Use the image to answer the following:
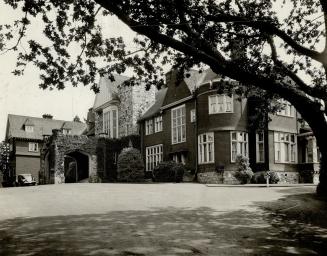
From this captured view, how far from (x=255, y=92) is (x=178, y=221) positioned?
457 inches

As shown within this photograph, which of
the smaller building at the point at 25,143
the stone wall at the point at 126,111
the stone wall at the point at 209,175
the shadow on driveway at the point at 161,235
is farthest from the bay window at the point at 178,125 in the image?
the smaller building at the point at 25,143

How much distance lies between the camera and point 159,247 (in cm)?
846

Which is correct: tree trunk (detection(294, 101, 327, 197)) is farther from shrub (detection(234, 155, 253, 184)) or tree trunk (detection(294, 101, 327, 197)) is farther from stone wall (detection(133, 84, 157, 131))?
stone wall (detection(133, 84, 157, 131))

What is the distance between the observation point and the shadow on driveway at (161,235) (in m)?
8.32

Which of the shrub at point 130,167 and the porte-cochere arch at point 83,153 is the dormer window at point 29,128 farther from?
the shrub at point 130,167

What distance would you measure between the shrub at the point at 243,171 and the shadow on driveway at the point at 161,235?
15564 millimetres

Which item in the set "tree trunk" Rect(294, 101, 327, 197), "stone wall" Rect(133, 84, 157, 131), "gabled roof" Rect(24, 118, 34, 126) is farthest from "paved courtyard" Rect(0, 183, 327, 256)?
"gabled roof" Rect(24, 118, 34, 126)

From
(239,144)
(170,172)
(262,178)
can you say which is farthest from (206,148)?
(262,178)

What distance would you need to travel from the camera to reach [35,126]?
2591 inches

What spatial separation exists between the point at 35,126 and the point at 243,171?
45.5 metres

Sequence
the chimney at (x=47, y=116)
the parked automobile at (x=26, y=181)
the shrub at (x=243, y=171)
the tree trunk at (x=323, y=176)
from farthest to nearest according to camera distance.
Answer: the chimney at (x=47, y=116), the parked automobile at (x=26, y=181), the shrub at (x=243, y=171), the tree trunk at (x=323, y=176)

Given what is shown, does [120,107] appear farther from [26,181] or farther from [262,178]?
[262,178]

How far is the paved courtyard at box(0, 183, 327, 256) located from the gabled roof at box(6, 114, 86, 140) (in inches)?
1953

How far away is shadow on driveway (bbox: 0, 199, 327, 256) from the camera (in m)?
8.32
